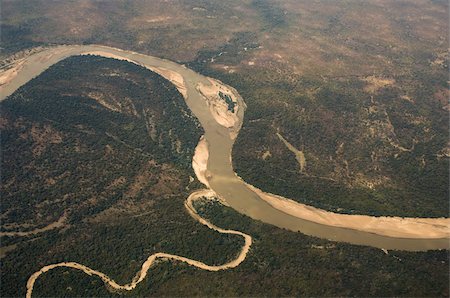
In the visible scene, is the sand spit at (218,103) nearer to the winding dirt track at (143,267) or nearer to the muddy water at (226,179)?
the muddy water at (226,179)

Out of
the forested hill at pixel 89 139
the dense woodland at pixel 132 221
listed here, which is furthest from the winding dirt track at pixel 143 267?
the forested hill at pixel 89 139

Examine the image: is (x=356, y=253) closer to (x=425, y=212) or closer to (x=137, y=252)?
(x=425, y=212)

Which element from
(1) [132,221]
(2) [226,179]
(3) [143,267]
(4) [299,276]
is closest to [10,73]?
(1) [132,221]

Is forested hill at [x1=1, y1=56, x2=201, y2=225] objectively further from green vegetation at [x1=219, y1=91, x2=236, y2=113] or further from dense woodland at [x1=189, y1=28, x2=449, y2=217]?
dense woodland at [x1=189, y1=28, x2=449, y2=217]

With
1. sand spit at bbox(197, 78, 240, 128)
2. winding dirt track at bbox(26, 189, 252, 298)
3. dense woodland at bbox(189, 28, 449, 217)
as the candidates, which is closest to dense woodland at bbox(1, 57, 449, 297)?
winding dirt track at bbox(26, 189, 252, 298)

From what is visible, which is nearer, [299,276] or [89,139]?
[299,276]

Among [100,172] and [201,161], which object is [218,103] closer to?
[201,161]
